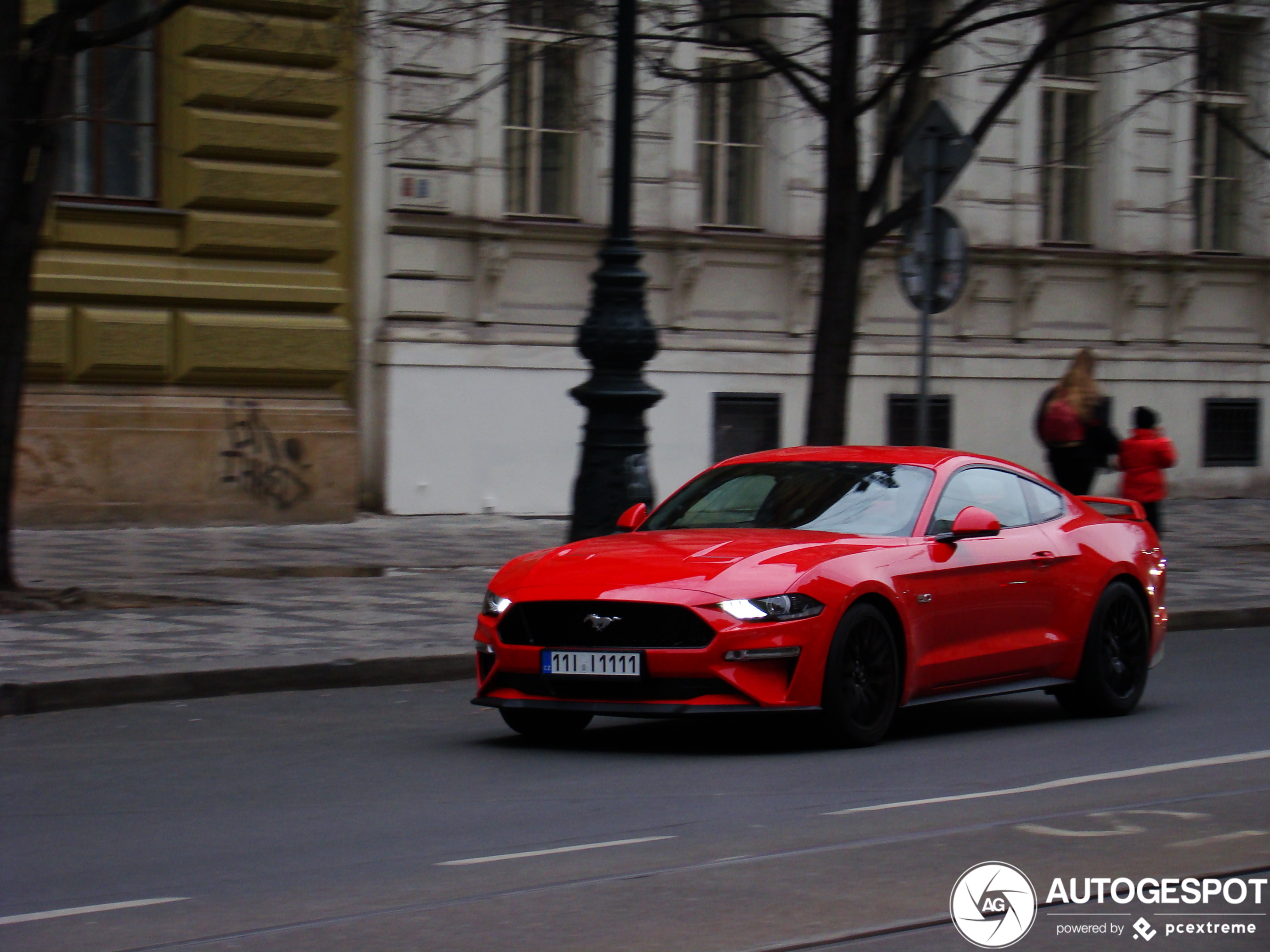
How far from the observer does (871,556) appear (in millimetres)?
8305

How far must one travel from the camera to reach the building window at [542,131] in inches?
789

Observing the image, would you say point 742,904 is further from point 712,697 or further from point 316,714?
point 316,714

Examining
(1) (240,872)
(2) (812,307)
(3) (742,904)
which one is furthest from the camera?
(2) (812,307)

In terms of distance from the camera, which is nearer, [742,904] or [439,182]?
[742,904]

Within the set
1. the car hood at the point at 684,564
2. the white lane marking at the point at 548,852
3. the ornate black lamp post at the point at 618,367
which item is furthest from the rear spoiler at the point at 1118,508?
the white lane marking at the point at 548,852

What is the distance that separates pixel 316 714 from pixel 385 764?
5.04 feet

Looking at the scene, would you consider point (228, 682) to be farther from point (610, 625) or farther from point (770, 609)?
point (770, 609)

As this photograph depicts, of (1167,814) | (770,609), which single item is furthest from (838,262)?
(1167,814)

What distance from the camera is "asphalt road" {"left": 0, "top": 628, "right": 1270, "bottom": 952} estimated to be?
4.98 m

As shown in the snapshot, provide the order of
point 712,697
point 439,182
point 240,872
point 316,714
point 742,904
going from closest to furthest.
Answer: point 742,904, point 240,872, point 712,697, point 316,714, point 439,182

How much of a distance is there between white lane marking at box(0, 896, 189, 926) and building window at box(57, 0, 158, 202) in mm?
13104

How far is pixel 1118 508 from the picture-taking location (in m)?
10.6

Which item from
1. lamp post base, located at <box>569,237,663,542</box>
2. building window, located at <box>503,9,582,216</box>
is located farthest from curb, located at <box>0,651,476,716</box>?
building window, located at <box>503,9,582,216</box>

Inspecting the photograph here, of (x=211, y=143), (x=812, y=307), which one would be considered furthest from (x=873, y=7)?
(x=211, y=143)
